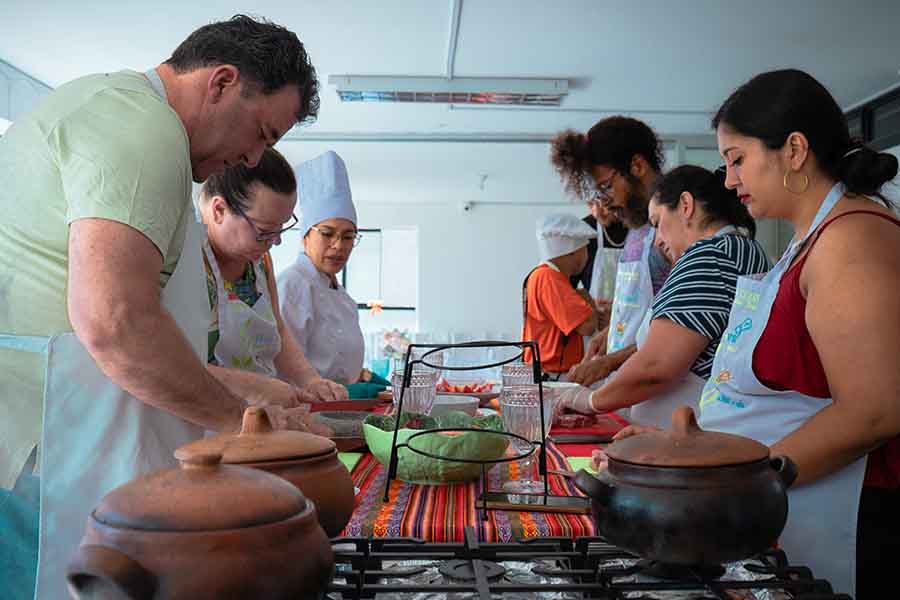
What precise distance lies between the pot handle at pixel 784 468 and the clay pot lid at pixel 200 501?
1.77 feet

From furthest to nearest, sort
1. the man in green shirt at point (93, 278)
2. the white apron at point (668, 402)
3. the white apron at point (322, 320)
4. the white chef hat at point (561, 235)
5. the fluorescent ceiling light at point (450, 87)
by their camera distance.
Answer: the fluorescent ceiling light at point (450, 87), the white chef hat at point (561, 235), the white apron at point (322, 320), the white apron at point (668, 402), the man in green shirt at point (93, 278)

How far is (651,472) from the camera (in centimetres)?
80

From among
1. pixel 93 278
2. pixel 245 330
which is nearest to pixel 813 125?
pixel 93 278

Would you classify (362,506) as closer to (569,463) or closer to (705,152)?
(569,463)

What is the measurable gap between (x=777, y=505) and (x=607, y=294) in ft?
11.8

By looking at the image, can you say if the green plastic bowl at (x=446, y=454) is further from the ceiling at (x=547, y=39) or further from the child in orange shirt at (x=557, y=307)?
the ceiling at (x=547, y=39)

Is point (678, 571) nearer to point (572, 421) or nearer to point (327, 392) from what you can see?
point (572, 421)

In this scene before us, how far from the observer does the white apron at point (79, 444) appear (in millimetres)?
1095

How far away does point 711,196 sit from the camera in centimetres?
218

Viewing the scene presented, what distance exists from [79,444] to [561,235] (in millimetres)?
3384

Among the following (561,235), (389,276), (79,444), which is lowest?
(79,444)

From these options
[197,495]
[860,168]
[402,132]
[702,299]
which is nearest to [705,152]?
[402,132]

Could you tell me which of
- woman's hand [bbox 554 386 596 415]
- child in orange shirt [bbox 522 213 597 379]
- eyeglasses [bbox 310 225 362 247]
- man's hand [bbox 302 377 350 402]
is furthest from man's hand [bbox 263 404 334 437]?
child in orange shirt [bbox 522 213 597 379]

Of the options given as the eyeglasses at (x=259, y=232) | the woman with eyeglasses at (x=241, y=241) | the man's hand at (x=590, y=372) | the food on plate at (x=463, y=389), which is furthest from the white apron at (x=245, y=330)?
the man's hand at (x=590, y=372)
